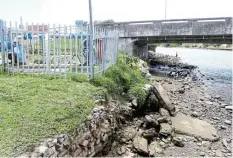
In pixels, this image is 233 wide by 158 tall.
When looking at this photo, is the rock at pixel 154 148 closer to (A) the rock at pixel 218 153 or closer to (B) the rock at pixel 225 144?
(A) the rock at pixel 218 153

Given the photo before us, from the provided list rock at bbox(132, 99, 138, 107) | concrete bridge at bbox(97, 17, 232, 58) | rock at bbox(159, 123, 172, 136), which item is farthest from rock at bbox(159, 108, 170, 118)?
concrete bridge at bbox(97, 17, 232, 58)

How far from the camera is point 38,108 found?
4.84 meters

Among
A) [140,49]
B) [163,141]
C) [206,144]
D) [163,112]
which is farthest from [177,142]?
[140,49]

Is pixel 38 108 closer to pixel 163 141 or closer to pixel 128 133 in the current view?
pixel 128 133

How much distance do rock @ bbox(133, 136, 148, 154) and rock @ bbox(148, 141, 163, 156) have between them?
186mm

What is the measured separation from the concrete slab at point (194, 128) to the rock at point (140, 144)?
1.78 m

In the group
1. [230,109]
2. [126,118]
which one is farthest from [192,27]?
[126,118]

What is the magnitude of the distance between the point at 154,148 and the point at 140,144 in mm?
527

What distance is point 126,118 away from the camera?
7.09m

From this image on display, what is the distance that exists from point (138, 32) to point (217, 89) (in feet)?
25.7

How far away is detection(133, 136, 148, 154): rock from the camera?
227 inches

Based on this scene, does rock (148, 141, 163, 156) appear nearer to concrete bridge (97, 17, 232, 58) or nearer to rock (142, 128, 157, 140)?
rock (142, 128, 157, 140)

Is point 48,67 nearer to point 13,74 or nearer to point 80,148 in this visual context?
point 13,74

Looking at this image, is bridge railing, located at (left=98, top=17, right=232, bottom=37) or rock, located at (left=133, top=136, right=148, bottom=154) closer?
rock, located at (left=133, top=136, right=148, bottom=154)
